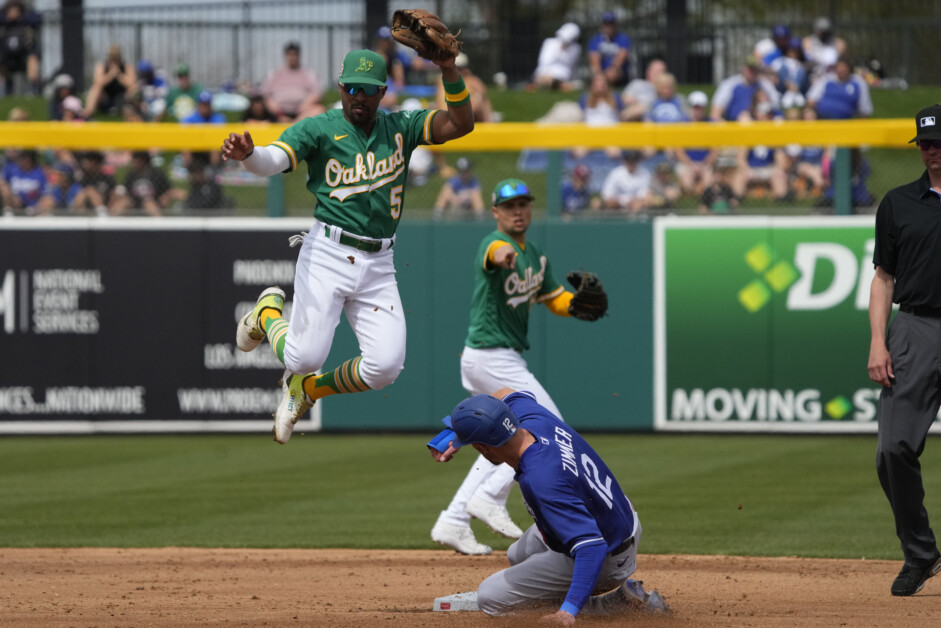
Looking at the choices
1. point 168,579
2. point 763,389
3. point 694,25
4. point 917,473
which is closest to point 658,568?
point 917,473

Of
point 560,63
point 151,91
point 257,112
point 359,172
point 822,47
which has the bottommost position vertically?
point 359,172

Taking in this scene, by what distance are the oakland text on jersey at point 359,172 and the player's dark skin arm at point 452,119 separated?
0.27 m

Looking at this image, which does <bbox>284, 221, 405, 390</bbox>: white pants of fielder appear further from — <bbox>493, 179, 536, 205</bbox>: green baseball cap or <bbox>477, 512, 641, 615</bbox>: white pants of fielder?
<bbox>493, 179, 536, 205</bbox>: green baseball cap

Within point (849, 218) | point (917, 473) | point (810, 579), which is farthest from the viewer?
point (849, 218)

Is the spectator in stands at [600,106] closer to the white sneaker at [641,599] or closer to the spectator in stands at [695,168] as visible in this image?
the spectator in stands at [695,168]

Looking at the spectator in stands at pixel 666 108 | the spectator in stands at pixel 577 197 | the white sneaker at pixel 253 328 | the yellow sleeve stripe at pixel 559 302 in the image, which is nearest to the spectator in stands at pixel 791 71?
the spectator in stands at pixel 666 108

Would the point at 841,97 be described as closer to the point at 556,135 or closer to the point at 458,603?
the point at 556,135

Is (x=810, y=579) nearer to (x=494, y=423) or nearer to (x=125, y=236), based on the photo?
(x=494, y=423)

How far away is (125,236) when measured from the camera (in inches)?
590

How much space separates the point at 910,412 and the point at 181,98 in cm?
1475

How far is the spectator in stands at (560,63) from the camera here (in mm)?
22500

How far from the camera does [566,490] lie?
564 cm

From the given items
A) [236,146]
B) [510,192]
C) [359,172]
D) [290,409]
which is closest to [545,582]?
[290,409]

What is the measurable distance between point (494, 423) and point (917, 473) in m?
2.39
